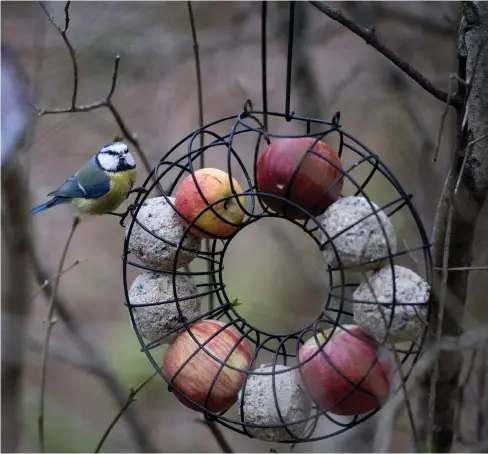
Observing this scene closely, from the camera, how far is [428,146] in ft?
6.12

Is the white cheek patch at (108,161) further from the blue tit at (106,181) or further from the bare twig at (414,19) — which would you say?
the bare twig at (414,19)

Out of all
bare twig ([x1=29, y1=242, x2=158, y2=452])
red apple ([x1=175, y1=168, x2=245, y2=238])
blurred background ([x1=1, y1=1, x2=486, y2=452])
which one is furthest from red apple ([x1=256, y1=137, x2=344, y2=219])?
bare twig ([x1=29, y1=242, x2=158, y2=452])

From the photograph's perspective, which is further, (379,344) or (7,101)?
(7,101)

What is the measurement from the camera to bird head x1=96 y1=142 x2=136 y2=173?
1812 millimetres

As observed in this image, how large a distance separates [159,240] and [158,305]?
0.13 m

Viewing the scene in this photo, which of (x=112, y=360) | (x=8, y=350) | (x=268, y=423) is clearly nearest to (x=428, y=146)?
(x=268, y=423)

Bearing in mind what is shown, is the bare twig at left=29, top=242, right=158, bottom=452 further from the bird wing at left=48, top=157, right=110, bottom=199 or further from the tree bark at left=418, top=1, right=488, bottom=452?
the tree bark at left=418, top=1, right=488, bottom=452

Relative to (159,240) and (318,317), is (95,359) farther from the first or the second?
(318,317)

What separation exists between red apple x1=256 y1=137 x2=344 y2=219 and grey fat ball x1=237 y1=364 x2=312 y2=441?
321mm

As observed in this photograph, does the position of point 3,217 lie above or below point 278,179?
below

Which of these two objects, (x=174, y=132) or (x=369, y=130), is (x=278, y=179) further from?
(x=174, y=132)

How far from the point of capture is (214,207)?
1.25 m

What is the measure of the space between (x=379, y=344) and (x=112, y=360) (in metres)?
2.14

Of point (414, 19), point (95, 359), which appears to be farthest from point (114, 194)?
point (414, 19)
